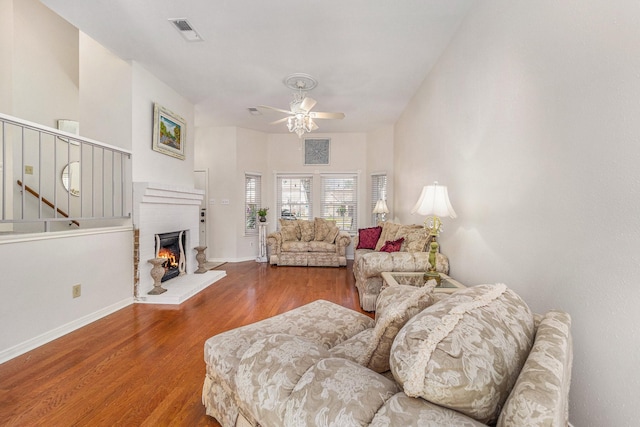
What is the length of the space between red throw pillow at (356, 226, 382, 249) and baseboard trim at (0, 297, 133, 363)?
3.71m

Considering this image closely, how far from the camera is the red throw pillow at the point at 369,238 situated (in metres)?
4.97

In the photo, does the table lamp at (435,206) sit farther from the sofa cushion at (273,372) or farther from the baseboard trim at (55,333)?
the baseboard trim at (55,333)

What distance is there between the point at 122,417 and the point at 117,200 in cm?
288

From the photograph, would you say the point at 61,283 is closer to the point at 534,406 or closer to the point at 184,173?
the point at 184,173

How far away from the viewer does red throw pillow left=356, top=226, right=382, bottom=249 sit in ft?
16.3

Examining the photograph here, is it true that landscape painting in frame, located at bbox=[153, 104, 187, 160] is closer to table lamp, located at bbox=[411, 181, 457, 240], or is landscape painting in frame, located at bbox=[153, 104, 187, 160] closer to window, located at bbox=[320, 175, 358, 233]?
window, located at bbox=[320, 175, 358, 233]

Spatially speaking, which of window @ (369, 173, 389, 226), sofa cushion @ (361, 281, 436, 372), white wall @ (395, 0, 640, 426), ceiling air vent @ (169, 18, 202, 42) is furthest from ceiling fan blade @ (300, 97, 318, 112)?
window @ (369, 173, 389, 226)

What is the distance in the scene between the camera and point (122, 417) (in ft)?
5.01

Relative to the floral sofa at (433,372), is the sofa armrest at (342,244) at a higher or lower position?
Result: lower

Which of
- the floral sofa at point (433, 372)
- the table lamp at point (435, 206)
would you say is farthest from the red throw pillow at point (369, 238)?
the floral sofa at point (433, 372)

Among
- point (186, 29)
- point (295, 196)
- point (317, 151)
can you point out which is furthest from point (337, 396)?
point (317, 151)

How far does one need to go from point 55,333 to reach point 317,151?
5.49 metres

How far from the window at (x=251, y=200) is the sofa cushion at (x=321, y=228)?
1.49m

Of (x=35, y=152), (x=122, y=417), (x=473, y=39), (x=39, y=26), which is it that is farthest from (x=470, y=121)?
(x=39, y=26)
